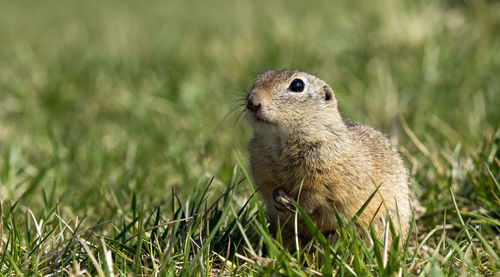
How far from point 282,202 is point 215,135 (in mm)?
2394

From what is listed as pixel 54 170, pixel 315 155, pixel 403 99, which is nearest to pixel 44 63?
pixel 54 170

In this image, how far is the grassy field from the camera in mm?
2621

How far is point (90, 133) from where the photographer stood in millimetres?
5555

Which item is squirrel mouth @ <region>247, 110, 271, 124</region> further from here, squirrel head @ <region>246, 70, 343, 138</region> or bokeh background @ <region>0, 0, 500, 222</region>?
bokeh background @ <region>0, 0, 500, 222</region>

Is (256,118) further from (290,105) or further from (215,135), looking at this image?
(215,135)

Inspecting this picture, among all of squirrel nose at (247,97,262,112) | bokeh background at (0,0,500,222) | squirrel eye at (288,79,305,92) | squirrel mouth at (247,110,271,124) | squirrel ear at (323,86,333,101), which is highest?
squirrel eye at (288,79,305,92)

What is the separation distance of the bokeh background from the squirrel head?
2.07 feet

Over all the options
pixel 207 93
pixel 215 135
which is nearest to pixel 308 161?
pixel 215 135

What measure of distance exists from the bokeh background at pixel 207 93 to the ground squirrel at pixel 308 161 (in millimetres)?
559

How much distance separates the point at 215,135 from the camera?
17.1 ft

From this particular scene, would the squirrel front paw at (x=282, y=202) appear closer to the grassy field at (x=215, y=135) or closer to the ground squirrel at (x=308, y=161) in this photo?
the ground squirrel at (x=308, y=161)

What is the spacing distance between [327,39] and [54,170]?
3685 mm

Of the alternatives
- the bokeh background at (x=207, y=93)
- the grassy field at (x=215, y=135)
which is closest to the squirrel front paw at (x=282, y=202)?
the grassy field at (x=215, y=135)

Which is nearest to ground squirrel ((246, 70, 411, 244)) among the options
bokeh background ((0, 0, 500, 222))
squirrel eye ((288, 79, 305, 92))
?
squirrel eye ((288, 79, 305, 92))
